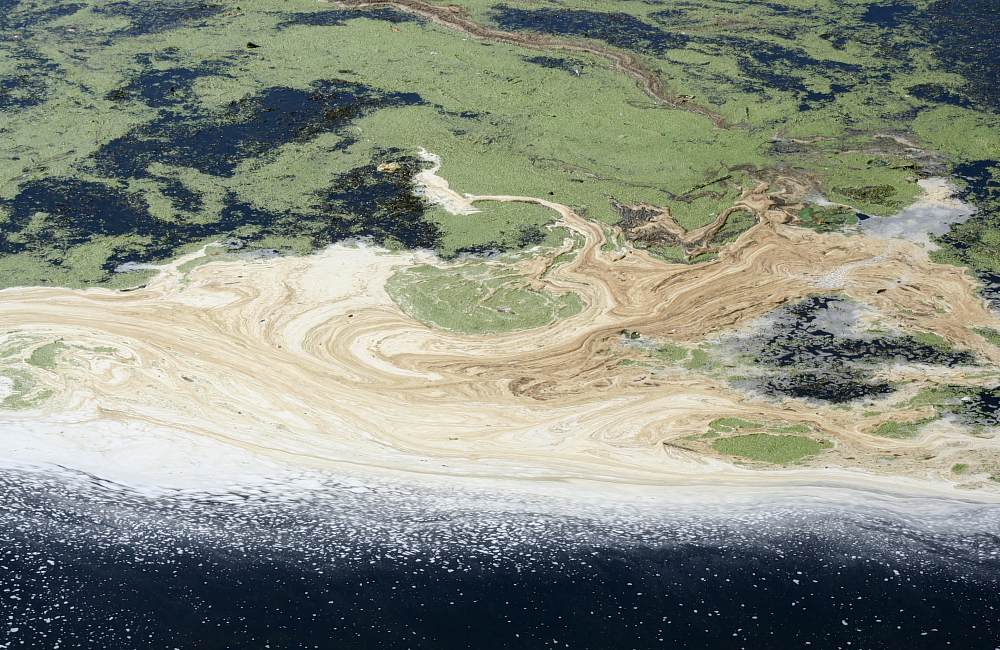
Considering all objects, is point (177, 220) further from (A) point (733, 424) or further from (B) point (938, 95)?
(B) point (938, 95)

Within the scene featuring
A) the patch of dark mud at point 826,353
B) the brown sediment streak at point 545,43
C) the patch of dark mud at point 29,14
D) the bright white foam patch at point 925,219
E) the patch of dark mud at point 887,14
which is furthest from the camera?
the patch of dark mud at point 29,14

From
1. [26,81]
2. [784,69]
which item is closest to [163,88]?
[26,81]

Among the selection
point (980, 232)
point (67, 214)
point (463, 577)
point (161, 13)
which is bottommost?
point (463, 577)

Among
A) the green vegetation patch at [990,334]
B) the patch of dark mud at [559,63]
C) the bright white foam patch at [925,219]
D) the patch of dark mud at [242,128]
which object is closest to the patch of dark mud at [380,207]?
the patch of dark mud at [242,128]

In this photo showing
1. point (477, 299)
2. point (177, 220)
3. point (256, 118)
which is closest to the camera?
point (477, 299)

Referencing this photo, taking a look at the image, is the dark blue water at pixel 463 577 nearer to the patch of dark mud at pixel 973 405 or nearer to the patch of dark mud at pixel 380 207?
the patch of dark mud at pixel 973 405

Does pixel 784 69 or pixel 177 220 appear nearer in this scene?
pixel 177 220
